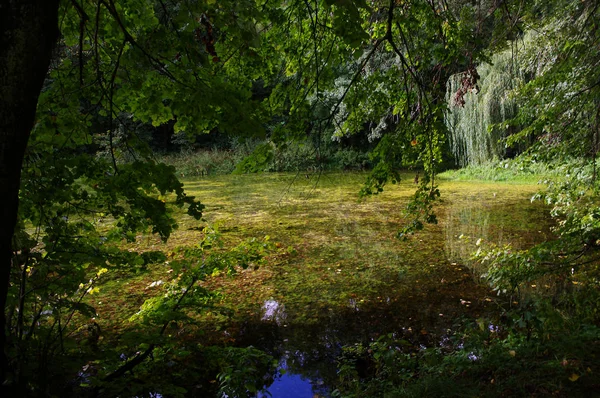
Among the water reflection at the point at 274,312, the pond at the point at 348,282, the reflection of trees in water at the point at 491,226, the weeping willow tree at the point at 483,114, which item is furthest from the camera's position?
the weeping willow tree at the point at 483,114

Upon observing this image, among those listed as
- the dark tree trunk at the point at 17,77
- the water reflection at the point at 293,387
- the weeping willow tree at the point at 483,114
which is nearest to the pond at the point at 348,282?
the water reflection at the point at 293,387

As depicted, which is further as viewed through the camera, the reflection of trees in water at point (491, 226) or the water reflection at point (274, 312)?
the reflection of trees in water at point (491, 226)

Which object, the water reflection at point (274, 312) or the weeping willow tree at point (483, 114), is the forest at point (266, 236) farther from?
the weeping willow tree at point (483, 114)

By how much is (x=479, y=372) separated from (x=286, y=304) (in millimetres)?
1729

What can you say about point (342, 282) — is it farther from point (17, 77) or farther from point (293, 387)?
point (17, 77)

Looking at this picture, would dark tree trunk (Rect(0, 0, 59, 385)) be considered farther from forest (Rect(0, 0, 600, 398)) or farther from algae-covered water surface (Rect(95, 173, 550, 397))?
algae-covered water surface (Rect(95, 173, 550, 397))

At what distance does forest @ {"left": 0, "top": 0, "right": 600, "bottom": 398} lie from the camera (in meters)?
1.40

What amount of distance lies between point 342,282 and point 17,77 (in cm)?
333

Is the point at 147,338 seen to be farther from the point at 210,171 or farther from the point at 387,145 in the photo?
the point at 210,171

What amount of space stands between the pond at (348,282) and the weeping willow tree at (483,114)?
146 inches

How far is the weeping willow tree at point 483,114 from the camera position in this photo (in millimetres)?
9793

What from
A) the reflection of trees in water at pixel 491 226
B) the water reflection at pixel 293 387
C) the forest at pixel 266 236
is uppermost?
the forest at pixel 266 236

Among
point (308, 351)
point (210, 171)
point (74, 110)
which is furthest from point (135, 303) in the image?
point (210, 171)

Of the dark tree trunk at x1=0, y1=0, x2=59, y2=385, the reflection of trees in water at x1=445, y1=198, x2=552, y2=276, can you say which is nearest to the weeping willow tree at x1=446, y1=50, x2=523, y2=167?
the reflection of trees in water at x1=445, y1=198, x2=552, y2=276
